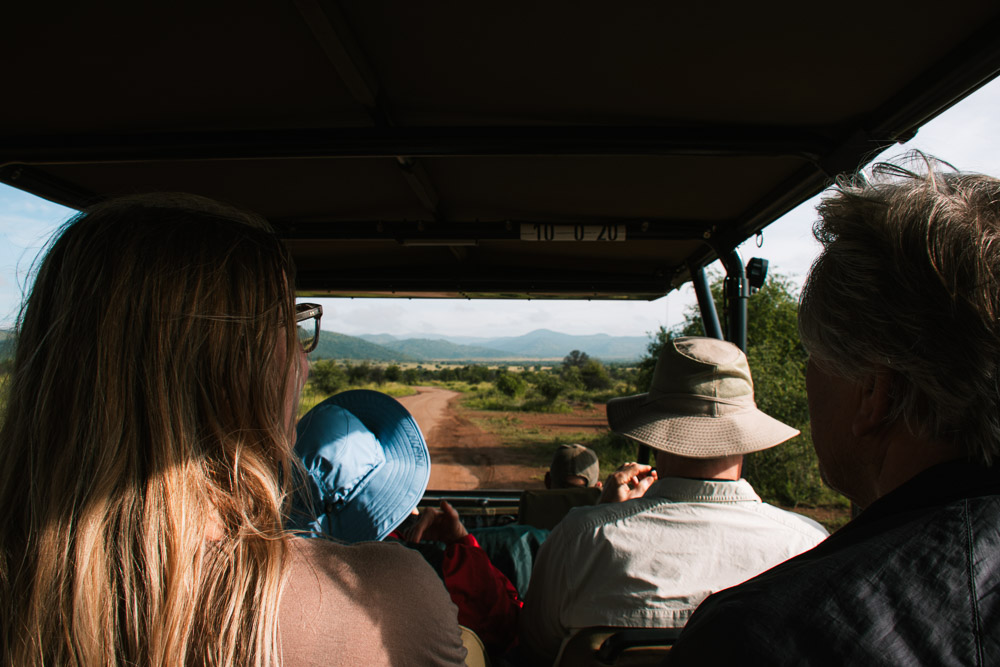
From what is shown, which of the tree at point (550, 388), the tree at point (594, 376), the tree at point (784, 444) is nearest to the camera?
the tree at point (784, 444)

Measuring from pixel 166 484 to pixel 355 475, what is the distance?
958mm

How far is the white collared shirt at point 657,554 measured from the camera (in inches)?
58.6

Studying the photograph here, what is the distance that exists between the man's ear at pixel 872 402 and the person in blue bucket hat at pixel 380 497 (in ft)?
3.65

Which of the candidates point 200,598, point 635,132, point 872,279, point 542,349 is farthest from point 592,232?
point 542,349

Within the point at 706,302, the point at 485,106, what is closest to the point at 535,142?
the point at 485,106

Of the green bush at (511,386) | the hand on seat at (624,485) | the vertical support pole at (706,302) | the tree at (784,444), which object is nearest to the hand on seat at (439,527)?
the hand on seat at (624,485)

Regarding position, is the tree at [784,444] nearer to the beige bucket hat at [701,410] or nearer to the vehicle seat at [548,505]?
the vehicle seat at [548,505]

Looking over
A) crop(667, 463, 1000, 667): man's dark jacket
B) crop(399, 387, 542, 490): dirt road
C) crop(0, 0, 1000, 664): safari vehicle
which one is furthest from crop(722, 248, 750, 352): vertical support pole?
crop(399, 387, 542, 490): dirt road

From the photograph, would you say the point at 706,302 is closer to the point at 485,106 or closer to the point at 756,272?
the point at 756,272

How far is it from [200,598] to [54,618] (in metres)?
0.18

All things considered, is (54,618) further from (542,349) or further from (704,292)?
(542,349)

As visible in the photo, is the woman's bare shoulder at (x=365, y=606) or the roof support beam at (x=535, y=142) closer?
the woman's bare shoulder at (x=365, y=606)

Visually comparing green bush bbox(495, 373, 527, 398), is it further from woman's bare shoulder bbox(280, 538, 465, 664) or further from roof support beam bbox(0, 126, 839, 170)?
woman's bare shoulder bbox(280, 538, 465, 664)

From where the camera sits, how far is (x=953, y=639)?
585 millimetres
